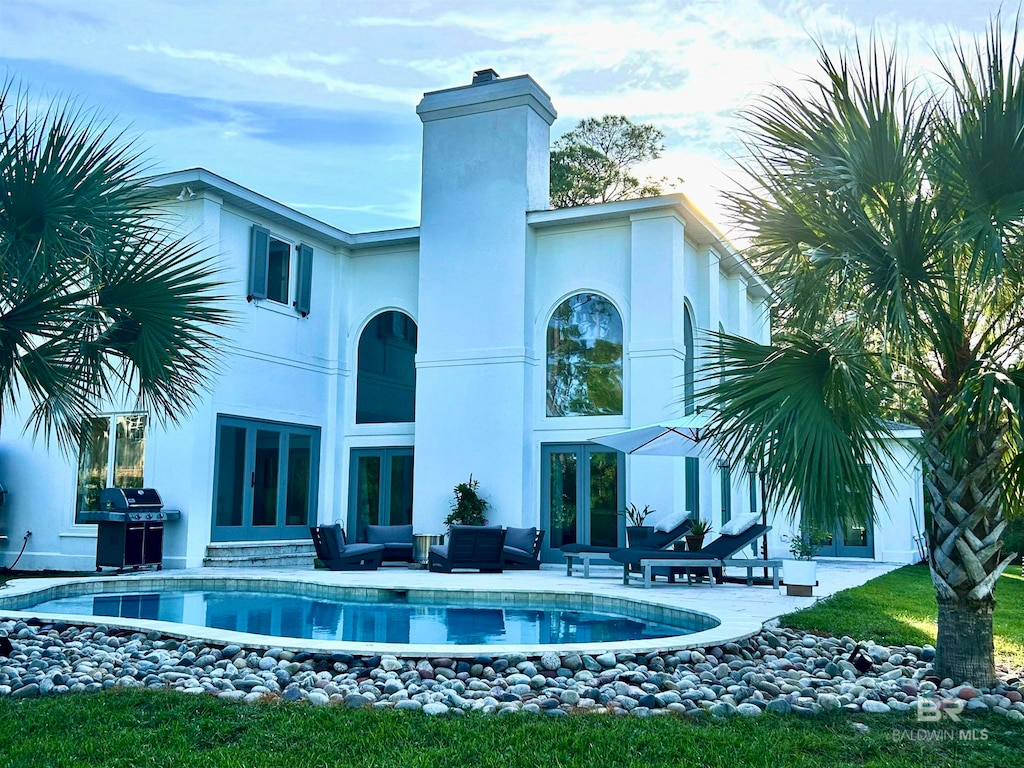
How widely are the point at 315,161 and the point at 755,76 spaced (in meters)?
14.1

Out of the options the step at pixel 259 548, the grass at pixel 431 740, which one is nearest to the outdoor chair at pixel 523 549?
the step at pixel 259 548

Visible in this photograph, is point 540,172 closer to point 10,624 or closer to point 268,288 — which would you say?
point 268,288

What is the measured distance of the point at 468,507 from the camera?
16.0 m

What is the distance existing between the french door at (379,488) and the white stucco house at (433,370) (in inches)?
1.6

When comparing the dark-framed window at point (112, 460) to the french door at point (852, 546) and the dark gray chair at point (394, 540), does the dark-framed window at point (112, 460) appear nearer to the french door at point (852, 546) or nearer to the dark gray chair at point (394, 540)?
the dark gray chair at point (394, 540)

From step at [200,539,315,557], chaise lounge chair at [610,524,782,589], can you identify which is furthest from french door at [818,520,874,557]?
step at [200,539,315,557]

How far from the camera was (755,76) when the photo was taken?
5.93 metres

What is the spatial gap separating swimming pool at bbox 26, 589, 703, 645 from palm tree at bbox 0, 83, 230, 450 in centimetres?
319

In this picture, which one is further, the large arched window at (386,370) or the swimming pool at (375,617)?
the large arched window at (386,370)

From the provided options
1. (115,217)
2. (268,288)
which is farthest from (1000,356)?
(268,288)

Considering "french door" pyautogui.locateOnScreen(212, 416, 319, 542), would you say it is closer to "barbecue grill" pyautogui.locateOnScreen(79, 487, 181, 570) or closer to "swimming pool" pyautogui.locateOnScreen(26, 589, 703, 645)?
"barbecue grill" pyautogui.locateOnScreen(79, 487, 181, 570)

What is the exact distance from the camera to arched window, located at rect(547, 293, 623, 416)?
1614 cm

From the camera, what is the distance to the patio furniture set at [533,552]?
11.8 m

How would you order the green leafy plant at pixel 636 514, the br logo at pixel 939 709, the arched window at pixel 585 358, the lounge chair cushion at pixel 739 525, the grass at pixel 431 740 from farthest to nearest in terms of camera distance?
the arched window at pixel 585 358
the green leafy plant at pixel 636 514
the lounge chair cushion at pixel 739 525
the br logo at pixel 939 709
the grass at pixel 431 740
